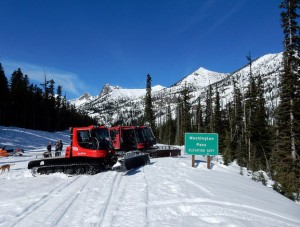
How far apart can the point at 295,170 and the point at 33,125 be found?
69.9m

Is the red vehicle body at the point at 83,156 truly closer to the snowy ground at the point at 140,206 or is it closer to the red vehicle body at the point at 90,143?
the red vehicle body at the point at 90,143

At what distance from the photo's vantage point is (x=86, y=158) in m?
15.8

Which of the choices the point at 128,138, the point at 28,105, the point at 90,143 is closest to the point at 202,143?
the point at 90,143

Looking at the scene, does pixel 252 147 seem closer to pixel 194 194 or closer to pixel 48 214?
pixel 194 194

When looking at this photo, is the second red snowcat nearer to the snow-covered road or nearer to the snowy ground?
the snowy ground

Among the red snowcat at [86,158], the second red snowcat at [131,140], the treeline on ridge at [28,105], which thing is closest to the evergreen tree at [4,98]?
the treeline on ridge at [28,105]

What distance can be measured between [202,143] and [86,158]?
6.91 m

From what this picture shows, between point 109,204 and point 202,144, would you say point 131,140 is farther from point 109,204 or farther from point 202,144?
point 109,204

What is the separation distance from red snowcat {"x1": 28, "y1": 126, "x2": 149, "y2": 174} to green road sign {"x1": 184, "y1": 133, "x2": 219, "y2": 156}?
351cm

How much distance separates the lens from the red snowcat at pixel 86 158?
49.3 feet

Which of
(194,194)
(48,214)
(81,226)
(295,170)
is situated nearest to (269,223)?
Answer: (194,194)

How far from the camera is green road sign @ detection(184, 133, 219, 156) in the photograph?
15367 millimetres

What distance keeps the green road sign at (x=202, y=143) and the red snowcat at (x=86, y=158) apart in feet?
11.5

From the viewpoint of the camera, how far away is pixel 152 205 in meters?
7.75
